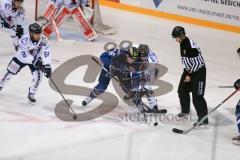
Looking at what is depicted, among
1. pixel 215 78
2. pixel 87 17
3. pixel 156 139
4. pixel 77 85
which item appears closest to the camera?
pixel 156 139

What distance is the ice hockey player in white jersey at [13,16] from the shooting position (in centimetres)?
852

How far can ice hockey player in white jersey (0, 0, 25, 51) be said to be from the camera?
28.0ft

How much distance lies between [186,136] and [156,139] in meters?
0.37

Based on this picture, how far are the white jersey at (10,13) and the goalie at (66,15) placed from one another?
4.15ft

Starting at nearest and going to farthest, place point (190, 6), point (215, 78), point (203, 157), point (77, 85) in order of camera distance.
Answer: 1. point (203, 157)
2. point (77, 85)
3. point (215, 78)
4. point (190, 6)

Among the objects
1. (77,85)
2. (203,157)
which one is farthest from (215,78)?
(203,157)

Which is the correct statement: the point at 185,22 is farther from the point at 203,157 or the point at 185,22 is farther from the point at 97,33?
the point at 203,157

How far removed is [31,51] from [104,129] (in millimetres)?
1184

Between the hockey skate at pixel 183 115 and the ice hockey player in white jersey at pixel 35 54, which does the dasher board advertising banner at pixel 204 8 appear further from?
the ice hockey player in white jersey at pixel 35 54

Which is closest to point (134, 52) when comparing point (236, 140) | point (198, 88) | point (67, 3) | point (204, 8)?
point (198, 88)

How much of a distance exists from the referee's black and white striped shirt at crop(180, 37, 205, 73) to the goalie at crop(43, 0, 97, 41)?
154 inches

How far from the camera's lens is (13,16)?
8.63m

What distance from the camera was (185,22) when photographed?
1116cm

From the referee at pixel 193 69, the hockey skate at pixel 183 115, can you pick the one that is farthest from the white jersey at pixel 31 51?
the hockey skate at pixel 183 115
